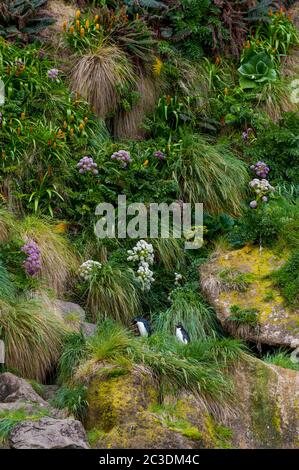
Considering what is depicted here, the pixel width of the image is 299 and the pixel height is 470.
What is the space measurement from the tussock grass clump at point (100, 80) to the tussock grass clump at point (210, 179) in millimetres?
1092

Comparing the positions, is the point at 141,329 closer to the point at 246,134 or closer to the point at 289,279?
the point at 289,279

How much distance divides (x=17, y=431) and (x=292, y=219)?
174 inches

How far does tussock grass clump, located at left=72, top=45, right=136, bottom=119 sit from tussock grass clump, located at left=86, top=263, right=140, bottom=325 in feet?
8.57

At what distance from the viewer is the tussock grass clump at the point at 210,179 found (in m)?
12.1

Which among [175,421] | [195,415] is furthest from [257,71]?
[175,421]

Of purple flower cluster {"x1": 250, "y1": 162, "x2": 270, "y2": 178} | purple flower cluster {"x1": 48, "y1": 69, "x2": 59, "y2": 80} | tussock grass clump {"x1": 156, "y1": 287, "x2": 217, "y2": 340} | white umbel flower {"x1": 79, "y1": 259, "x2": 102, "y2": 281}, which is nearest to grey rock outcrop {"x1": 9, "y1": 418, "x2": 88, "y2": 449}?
tussock grass clump {"x1": 156, "y1": 287, "x2": 217, "y2": 340}

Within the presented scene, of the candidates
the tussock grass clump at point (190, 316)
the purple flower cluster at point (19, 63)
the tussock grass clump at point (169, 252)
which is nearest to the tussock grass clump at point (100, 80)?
the purple flower cluster at point (19, 63)

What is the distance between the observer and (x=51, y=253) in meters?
10.8

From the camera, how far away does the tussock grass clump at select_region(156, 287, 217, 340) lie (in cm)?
1048

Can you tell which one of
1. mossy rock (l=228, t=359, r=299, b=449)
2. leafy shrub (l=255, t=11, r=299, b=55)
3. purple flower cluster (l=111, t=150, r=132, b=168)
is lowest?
mossy rock (l=228, t=359, r=299, b=449)

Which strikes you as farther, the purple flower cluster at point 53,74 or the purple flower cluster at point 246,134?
the purple flower cluster at point 246,134

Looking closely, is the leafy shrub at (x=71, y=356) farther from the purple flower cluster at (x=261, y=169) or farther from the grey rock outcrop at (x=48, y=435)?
the purple flower cluster at (x=261, y=169)

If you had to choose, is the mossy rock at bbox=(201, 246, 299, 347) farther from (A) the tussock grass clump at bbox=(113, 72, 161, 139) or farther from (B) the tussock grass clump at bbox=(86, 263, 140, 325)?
(A) the tussock grass clump at bbox=(113, 72, 161, 139)
